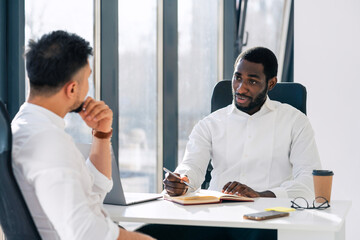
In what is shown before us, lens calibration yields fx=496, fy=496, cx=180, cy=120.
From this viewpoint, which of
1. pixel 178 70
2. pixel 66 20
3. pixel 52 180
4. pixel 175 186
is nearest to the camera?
pixel 52 180

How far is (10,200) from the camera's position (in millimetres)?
1220

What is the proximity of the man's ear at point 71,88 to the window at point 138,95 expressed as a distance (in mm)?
2035

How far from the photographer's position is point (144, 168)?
→ 366cm

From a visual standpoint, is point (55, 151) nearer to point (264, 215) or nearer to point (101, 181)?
point (101, 181)

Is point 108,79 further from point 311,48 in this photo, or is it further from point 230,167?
point 311,48

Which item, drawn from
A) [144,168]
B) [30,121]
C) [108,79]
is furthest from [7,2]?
[30,121]

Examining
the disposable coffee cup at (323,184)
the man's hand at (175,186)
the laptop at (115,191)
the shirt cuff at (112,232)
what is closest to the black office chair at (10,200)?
the shirt cuff at (112,232)

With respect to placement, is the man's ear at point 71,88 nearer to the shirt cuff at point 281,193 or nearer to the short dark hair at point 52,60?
the short dark hair at point 52,60

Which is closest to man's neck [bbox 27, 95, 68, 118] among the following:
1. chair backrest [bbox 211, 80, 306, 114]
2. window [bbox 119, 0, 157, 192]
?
chair backrest [bbox 211, 80, 306, 114]

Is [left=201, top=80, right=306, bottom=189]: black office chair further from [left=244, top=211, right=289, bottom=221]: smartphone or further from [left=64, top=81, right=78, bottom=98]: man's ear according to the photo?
[left=64, top=81, right=78, bottom=98]: man's ear

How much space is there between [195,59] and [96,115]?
2.44 metres

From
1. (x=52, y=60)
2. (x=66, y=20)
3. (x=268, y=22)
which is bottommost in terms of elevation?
(x=52, y=60)

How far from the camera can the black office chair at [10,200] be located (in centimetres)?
120

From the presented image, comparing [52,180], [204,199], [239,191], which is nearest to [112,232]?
[52,180]
